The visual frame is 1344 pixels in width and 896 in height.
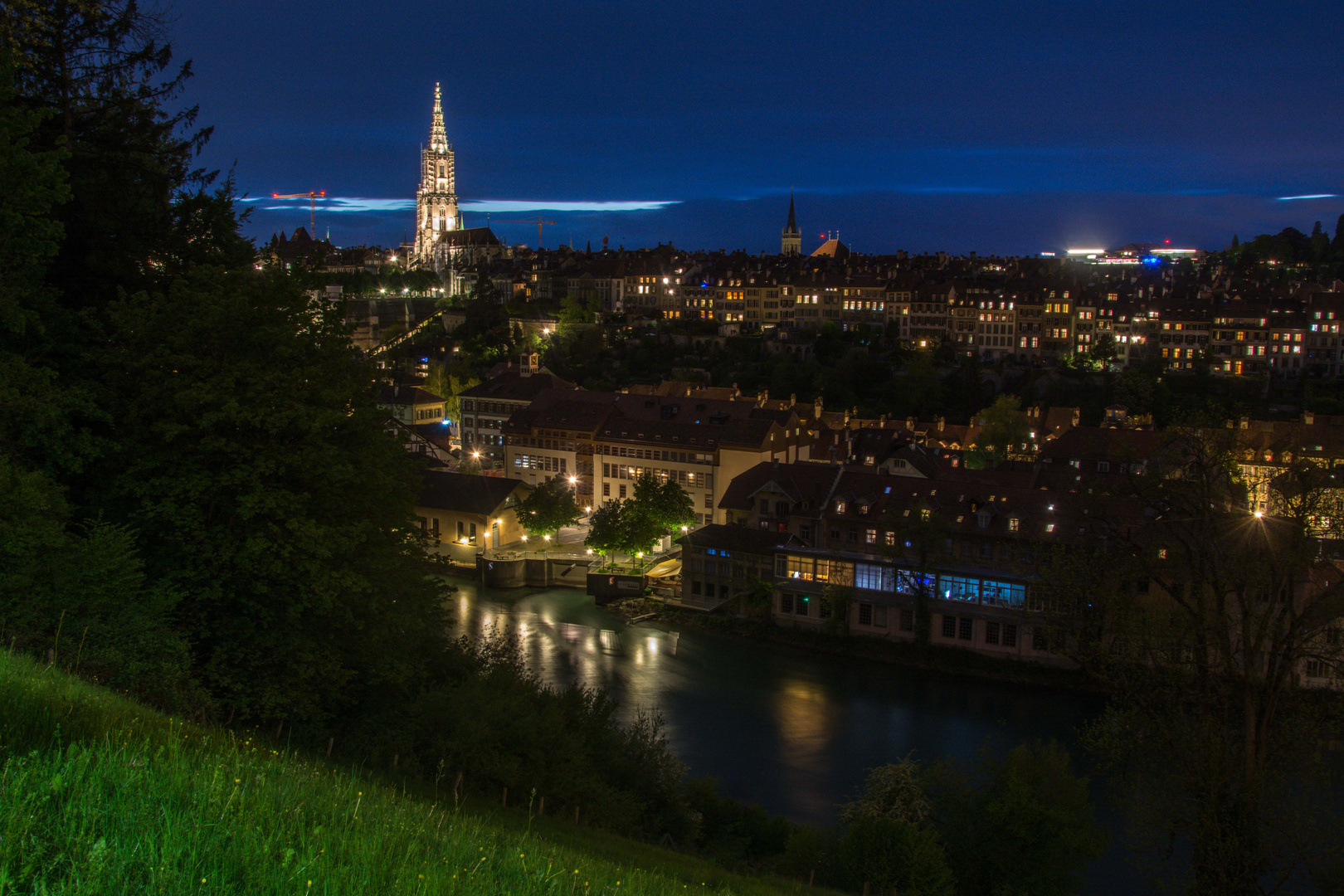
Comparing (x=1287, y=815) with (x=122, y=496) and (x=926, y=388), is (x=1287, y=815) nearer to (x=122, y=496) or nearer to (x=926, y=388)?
(x=122, y=496)

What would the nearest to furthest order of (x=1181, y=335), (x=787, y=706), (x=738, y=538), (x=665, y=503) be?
1. (x=787, y=706)
2. (x=738, y=538)
3. (x=665, y=503)
4. (x=1181, y=335)

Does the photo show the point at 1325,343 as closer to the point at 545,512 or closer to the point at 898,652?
the point at 898,652

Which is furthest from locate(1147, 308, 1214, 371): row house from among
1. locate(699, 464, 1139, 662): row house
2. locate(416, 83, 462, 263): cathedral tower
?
locate(416, 83, 462, 263): cathedral tower

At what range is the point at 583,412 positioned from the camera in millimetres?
27469

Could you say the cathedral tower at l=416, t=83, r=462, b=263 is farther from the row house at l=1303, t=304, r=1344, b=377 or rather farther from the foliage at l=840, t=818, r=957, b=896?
the foliage at l=840, t=818, r=957, b=896

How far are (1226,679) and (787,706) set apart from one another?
23.3 ft

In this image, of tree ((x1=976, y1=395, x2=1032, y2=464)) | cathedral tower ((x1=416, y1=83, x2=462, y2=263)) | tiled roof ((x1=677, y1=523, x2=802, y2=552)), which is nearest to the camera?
tiled roof ((x1=677, y1=523, x2=802, y2=552))

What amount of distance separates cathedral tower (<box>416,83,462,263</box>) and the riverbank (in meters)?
66.3

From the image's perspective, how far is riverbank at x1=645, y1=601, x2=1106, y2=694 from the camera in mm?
16278

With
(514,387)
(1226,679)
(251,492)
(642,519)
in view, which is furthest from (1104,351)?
(251,492)

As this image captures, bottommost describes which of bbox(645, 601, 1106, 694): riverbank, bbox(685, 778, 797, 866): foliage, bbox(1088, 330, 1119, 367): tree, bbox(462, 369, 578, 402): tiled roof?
bbox(645, 601, 1106, 694): riverbank

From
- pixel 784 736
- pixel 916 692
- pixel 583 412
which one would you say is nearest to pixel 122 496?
pixel 784 736

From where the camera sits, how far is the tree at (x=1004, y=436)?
28.0 meters

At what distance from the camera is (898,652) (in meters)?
17.4
